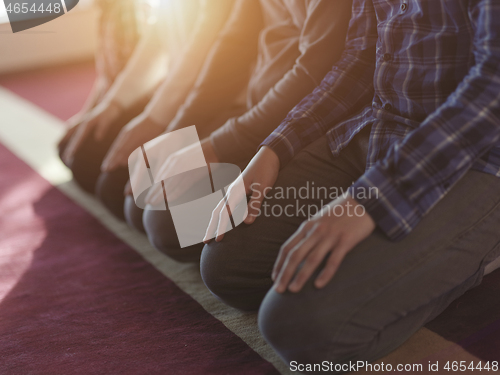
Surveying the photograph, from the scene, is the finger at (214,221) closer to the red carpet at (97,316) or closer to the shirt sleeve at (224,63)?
the red carpet at (97,316)

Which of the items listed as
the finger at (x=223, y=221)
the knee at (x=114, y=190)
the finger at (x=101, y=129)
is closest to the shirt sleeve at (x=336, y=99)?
the finger at (x=223, y=221)

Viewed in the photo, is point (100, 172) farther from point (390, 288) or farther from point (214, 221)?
point (390, 288)

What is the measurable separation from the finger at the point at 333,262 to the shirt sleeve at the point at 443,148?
0.06m

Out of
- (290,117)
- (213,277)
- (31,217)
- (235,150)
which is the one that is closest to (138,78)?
(31,217)

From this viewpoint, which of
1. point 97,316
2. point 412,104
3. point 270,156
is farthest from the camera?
point 97,316

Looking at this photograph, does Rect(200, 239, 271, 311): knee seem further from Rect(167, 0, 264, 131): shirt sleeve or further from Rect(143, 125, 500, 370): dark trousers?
Rect(167, 0, 264, 131): shirt sleeve

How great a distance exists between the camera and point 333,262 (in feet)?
2.03

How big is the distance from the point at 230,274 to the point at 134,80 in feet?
3.15

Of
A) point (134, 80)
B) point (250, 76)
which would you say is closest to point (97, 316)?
point (250, 76)

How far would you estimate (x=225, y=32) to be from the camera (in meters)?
1.24

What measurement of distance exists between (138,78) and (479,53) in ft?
3.84

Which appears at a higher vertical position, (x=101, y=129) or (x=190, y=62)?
(x=190, y=62)

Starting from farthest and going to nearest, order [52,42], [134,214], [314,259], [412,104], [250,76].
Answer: [52,42] → [250,76] → [134,214] → [412,104] → [314,259]

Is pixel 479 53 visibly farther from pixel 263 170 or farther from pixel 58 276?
pixel 58 276
